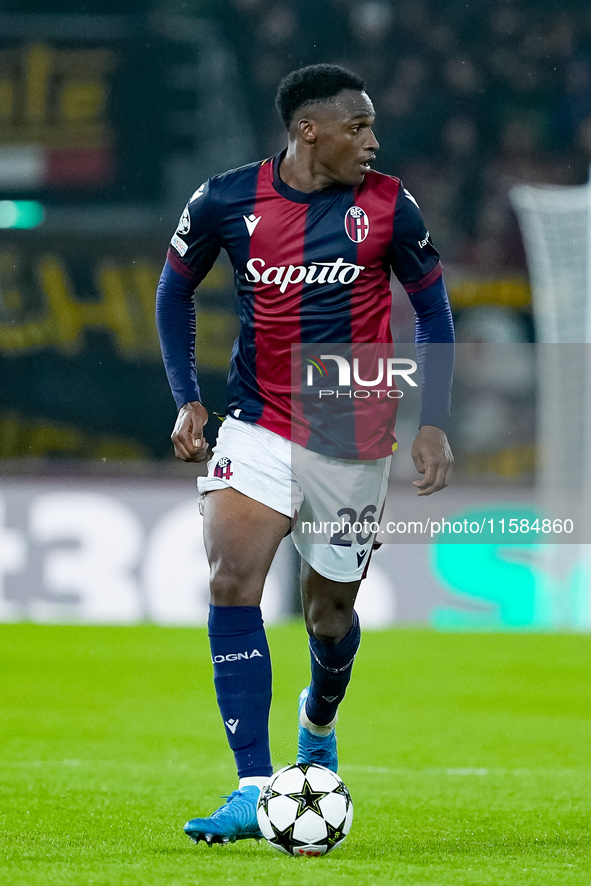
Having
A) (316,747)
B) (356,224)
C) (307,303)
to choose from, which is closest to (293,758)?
(316,747)

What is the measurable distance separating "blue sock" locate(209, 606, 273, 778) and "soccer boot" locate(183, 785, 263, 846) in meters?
0.14

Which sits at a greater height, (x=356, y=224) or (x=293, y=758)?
(x=356, y=224)

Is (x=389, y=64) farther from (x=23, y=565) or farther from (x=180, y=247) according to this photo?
(x=180, y=247)

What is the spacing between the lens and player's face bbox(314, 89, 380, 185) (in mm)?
3248

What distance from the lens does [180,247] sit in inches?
133

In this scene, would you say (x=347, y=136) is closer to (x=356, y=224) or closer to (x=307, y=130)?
(x=307, y=130)

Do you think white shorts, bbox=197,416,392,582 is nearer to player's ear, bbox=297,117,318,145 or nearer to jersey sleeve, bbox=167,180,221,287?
jersey sleeve, bbox=167,180,221,287

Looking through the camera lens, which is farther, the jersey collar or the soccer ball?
the jersey collar

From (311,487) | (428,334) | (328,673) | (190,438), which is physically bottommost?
(328,673)

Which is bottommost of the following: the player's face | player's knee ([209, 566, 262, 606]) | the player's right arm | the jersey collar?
player's knee ([209, 566, 262, 606])

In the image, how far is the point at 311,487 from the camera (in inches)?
128

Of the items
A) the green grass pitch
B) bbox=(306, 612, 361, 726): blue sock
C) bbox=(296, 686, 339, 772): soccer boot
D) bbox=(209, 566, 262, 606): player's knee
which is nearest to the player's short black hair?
bbox=(209, 566, 262, 606): player's knee

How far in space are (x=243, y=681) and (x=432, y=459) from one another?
69 centimetres

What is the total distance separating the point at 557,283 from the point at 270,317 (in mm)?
6371
